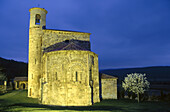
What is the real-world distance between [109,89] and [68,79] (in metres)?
9.02

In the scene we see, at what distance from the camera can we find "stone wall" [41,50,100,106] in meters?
16.0

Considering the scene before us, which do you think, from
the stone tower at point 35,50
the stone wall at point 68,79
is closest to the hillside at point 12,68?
the stone tower at point 35,50

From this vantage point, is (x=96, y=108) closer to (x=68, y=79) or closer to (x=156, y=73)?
(x=68, y=79)

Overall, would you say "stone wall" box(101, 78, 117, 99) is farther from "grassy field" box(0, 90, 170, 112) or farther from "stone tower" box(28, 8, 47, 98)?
"stone tower" box(28, 8, 47, 98)

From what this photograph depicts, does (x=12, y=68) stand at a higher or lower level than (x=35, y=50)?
lower

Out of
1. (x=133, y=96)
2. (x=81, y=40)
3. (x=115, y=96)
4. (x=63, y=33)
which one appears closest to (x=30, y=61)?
(x=63, y=33)

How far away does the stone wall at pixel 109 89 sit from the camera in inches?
867

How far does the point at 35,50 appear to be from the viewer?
24109mm

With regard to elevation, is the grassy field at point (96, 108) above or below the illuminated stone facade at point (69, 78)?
below

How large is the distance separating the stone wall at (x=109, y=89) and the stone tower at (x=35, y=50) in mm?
11373

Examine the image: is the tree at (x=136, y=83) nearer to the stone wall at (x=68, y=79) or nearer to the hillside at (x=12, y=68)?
the stone wall at (x=68, y=79)

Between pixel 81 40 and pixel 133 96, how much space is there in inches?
540

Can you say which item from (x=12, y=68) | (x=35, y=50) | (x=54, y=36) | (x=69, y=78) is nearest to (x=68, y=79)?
(x=69, y=78)

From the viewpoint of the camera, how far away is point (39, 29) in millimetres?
24625
